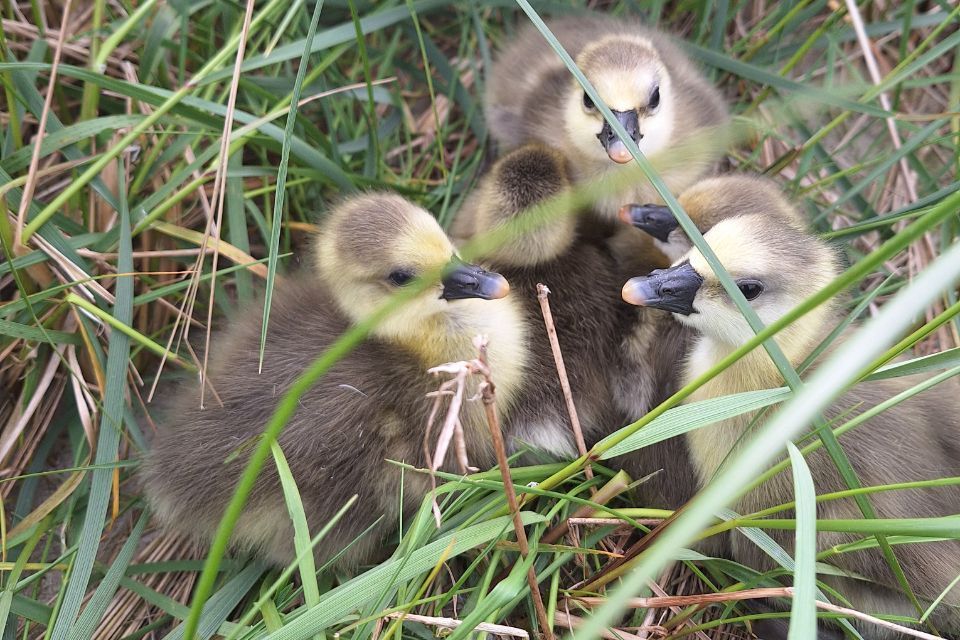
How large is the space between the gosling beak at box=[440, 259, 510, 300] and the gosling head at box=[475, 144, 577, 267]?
127 millimetres

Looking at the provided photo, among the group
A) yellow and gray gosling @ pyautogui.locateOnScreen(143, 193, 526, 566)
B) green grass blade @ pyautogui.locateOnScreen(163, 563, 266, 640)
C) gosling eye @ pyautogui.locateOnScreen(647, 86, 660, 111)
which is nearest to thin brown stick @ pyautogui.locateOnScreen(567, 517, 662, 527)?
yellow and gray gosling @ pyautogui.locateOnScreen(143, 193, 526, 566)

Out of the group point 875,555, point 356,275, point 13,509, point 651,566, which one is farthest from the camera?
point 13,509

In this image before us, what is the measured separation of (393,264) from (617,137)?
514 mm

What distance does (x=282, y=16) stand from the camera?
201 cm

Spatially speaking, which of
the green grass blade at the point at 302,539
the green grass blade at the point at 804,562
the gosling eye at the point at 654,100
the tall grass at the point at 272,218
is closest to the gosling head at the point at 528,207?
the gosling eye at the point at 654,100

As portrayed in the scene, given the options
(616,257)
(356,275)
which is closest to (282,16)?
(356,275)

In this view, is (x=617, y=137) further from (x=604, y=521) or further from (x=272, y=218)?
(x=272, y=218)

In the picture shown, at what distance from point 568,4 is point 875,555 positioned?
59.5 inches

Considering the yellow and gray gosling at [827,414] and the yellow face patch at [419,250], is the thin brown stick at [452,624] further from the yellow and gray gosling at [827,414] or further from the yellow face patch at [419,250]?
the yellow face patch at [419,250]

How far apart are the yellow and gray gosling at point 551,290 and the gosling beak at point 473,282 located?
158 millimetres

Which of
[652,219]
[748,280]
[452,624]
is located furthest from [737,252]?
[452,624]

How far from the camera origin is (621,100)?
5.33 feet

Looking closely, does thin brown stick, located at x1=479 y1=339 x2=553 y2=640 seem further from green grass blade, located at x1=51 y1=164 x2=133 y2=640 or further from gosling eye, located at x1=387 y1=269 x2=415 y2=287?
green grass blade, located at x1=51 y1=164 x2=133 y2=640

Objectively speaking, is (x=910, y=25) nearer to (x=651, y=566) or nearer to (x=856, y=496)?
(x=856, y=496)
